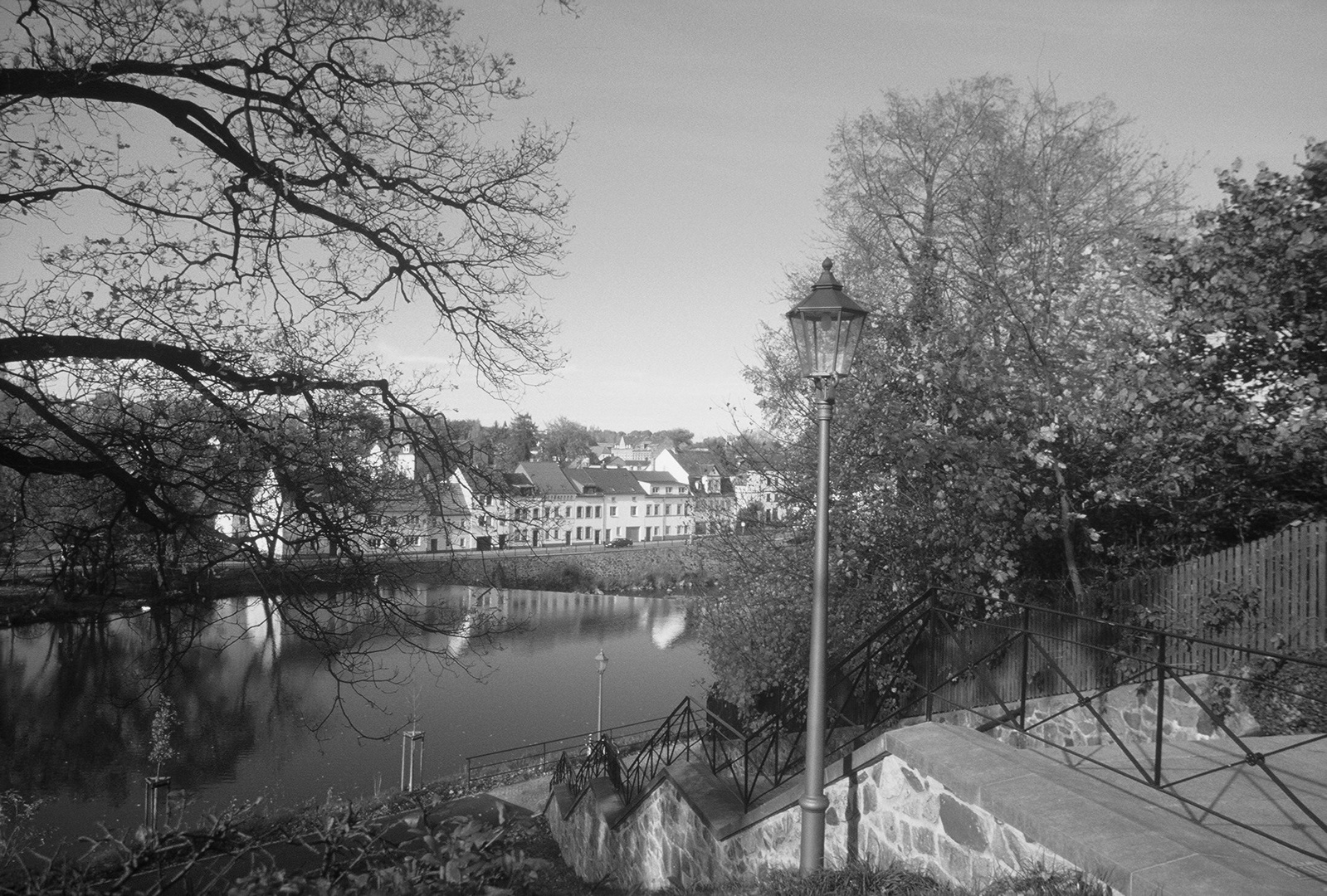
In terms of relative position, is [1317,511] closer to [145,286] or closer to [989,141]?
[989,141]

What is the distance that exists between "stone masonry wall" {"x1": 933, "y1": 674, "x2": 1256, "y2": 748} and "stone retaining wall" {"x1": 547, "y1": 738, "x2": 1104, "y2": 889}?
1592 mm

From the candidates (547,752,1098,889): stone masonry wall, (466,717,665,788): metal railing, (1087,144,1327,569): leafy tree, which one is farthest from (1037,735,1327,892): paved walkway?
(466,717,665,788): metal railing

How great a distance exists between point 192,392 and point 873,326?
795 cm


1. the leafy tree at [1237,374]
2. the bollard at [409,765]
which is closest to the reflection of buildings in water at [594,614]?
the bollard at [409,765]

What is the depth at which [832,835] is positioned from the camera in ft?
19.7

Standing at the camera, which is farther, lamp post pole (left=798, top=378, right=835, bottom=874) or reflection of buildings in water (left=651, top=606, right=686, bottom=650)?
reflection of buildings in water (left=651, top=606, right=686, bottom=650)

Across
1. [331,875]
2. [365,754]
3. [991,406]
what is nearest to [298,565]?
[331,875]

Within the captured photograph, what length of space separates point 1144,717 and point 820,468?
463cm

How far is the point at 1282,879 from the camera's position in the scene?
11.9 ft

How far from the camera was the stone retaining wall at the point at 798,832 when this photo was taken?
4.79 meters

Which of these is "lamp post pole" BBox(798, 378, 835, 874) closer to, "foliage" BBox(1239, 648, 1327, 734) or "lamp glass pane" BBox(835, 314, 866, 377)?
"lamp glass pane" BBox(835, 314, 866, 377)

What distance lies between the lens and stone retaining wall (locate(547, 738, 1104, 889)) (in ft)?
15.7

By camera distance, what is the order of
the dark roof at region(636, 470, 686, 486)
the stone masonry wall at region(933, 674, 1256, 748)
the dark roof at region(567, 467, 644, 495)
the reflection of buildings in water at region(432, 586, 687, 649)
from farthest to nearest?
1. the dark roof at region(636, 470, 686, 486)
2. the dark roof at region(567, 467, 644, 495)
3. the reflection of buildings in water at region(432, 586, 687, 649)
4. the stone masonry wall at region(933, 674, 1256, 748)

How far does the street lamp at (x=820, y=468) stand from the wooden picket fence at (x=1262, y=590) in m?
4.93
